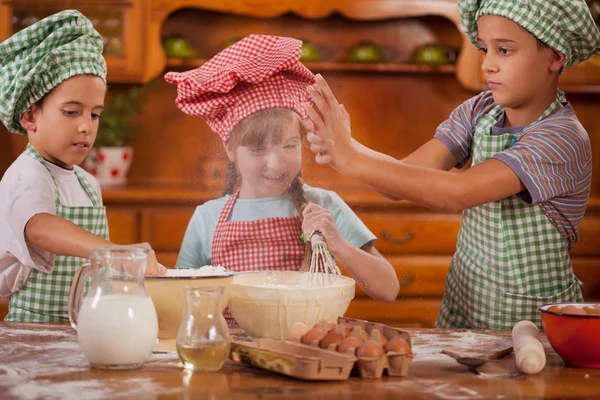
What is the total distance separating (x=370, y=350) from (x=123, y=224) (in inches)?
76.8

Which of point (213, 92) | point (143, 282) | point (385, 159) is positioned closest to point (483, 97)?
point (385, 159)

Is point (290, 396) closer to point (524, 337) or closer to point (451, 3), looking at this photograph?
point (524, 337)

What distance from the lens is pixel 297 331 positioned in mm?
1062

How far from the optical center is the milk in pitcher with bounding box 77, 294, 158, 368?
0.99 m

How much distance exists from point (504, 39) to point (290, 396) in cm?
82

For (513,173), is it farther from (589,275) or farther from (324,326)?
(589,275)

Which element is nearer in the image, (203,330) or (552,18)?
(203,330)

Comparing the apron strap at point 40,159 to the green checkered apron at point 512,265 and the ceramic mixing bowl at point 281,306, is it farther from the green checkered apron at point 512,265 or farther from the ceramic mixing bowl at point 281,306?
the green checkered apron at point 512,265

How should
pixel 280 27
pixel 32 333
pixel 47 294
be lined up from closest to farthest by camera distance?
pixel 32 333 → pixel 47 294 → pixel 280 27

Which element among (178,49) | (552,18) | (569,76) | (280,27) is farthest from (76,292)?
→ (569,76)

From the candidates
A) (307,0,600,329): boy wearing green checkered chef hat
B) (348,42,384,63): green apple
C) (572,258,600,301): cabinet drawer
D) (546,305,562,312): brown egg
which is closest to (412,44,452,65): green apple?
(348,42,384,63): green apple

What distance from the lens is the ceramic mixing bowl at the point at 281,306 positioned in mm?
1158

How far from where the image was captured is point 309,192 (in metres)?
1.59

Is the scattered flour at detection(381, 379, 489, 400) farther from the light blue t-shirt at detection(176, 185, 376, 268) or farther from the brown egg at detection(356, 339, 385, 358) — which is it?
the light blue t-shirt at detection(176, 185, 376, 268)
